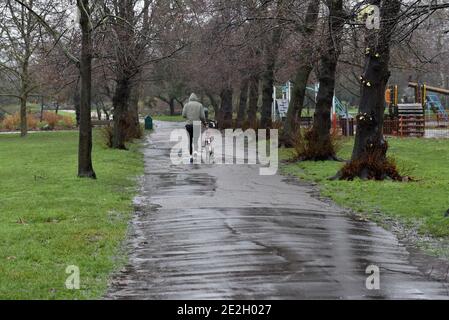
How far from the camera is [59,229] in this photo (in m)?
10.2

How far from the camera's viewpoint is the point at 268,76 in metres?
34.6

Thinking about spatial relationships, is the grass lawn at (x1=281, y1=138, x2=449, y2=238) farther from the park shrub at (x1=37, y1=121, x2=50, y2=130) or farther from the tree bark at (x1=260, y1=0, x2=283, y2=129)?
the park shrub at (x1=37, y1=121, x2=50, y2=130)

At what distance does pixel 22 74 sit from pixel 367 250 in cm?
4013

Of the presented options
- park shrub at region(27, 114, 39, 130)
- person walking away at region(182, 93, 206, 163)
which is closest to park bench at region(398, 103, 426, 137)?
person walking away at region(182, 93, 206, 163)

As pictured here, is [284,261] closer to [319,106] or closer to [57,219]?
[57,219]

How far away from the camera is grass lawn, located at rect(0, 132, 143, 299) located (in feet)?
23.6

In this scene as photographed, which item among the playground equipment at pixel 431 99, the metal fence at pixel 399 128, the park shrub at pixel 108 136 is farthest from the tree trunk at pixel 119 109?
the playground equipment at pixel 431 99

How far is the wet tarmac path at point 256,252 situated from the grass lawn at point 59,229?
1.03ft

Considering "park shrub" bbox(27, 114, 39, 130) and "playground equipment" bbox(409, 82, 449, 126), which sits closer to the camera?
"playground equipment" bbox(409, 82, 449, 126)

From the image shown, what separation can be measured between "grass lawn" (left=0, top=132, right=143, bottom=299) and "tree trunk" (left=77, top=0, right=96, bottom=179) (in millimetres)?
511

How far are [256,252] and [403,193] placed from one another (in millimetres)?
6834

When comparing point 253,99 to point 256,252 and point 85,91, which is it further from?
point 256,252

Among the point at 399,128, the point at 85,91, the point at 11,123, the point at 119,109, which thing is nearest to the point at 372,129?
the point at 85,91
